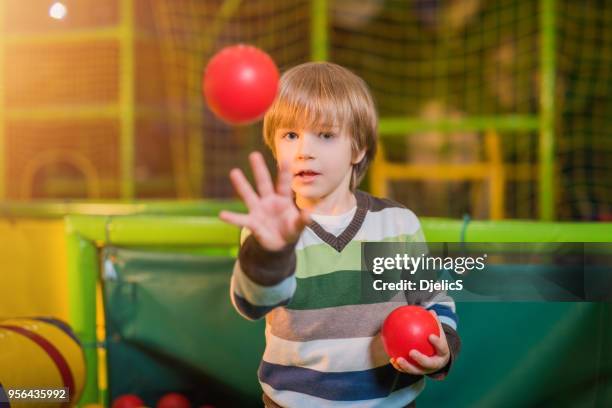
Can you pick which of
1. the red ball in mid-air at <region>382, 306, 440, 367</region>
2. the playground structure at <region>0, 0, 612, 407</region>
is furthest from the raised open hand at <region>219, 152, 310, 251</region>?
the playground structure at <region>0, 0, 612, 407</region>

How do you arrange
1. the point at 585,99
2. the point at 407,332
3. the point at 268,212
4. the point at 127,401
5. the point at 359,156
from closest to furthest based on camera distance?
the point at 268,212, the point at 407,332, the point at 359,156, the point at 127,401, the point at 585,99

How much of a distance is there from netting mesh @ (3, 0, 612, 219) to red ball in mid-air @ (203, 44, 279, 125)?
2808 millimetres

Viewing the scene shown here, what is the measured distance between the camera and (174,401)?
199cm

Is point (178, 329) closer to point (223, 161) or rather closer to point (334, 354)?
point (334, 354)

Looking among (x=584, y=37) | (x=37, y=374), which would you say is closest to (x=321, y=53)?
(x=37, y=374)

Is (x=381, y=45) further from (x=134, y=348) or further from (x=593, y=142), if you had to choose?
(x=134, y=348)

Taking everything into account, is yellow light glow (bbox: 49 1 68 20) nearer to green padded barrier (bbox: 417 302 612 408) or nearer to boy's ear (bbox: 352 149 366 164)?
boy's ear (bbox: 352 149 366 164)

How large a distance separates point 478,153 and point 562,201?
45.1 inches

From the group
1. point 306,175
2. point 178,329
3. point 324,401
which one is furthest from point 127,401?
point 306,175

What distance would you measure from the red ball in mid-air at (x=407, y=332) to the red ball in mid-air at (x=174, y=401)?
91cm

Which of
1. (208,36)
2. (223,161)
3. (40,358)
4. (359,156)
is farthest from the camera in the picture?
(223,161)

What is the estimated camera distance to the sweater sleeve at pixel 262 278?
3.77 feet

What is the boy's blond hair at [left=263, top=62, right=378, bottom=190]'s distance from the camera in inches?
52.8

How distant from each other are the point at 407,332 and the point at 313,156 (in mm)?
375
